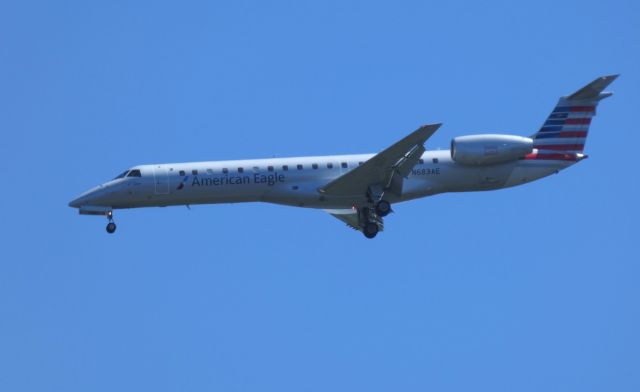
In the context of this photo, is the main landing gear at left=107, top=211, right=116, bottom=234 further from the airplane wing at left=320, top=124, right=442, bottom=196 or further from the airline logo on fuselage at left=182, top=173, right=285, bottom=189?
the airplane wing at left=320, top=124, right=442, bottom=196

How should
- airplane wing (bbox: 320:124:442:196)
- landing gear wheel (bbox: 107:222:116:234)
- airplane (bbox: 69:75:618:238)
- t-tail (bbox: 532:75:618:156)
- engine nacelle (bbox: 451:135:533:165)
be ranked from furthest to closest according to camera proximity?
t-tail (bbox: 532:75:618:156) → engine nacelle (bbox: 451:135:533:165) → airplane (bbox: 69:75:618:238) → landing gear wheel (bbox: 107:222:116:234) → airplane wing (bbox: 320:124:442:196)

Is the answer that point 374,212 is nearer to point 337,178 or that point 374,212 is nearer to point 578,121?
point 337,178

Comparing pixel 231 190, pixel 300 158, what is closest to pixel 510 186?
pixel 300 158

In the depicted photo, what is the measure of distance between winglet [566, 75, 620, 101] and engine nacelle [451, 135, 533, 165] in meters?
2.64

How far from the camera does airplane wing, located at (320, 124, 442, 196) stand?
28769 millimetres

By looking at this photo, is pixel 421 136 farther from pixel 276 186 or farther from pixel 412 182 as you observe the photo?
pixel 276 186

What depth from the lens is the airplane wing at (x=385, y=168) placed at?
94.4ft

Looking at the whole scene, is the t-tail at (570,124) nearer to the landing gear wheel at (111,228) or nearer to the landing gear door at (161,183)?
the landing gear door at (161,183)

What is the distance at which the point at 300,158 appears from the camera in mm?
31172

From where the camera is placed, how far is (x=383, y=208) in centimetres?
3066

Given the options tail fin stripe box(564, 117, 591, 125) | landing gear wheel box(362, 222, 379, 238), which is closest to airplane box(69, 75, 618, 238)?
landing gear wheel box(362, 222, 379, 238)

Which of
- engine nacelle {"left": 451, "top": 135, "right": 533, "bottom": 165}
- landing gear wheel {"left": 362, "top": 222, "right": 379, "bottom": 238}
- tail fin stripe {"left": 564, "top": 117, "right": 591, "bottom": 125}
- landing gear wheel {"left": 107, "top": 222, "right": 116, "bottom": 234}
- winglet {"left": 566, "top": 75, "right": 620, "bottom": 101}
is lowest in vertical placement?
landing gear wheel {"left": 362, "top": 222, "right": 379, "bottom": 238}

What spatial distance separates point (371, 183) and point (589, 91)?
7.99 metres

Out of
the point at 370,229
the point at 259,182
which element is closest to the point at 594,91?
the point at 370,229
